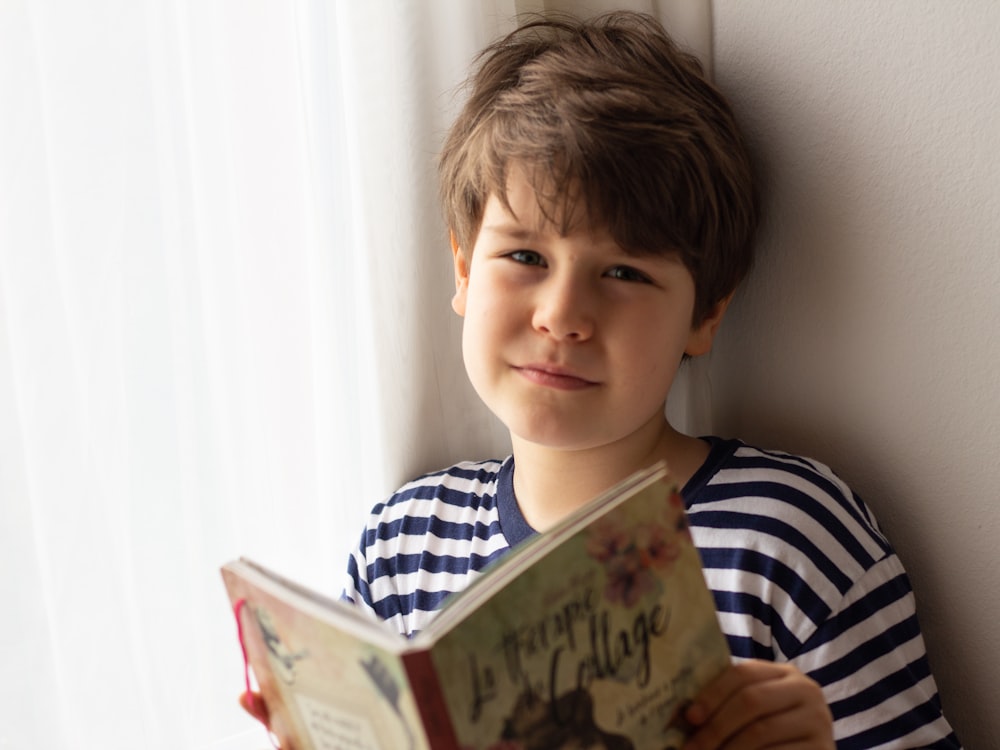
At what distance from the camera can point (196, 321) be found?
38.2 inches

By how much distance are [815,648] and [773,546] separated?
92 mm

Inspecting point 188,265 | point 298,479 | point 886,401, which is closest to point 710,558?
point 886,401

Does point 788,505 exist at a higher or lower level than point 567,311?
lower

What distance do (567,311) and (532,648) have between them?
A: 1.14 feet

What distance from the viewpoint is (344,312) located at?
3.51 ft

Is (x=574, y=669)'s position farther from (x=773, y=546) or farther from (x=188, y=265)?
(x=188, y=265)

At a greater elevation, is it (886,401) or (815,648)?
(886,401)

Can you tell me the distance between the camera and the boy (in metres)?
0.88

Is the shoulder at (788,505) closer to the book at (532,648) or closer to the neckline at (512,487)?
the neckline at (512,487)

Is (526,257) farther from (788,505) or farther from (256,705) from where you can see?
(256,705)

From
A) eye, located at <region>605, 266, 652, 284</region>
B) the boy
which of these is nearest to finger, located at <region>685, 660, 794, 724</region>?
the boy

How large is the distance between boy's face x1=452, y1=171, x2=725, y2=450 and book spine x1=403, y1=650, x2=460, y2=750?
388mm

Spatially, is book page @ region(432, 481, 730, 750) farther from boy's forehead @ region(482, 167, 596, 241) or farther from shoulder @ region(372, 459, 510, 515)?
shoulder @ region(372, 459, 510, 515)

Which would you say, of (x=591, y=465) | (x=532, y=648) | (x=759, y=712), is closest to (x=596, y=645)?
(x=532, y=648)
